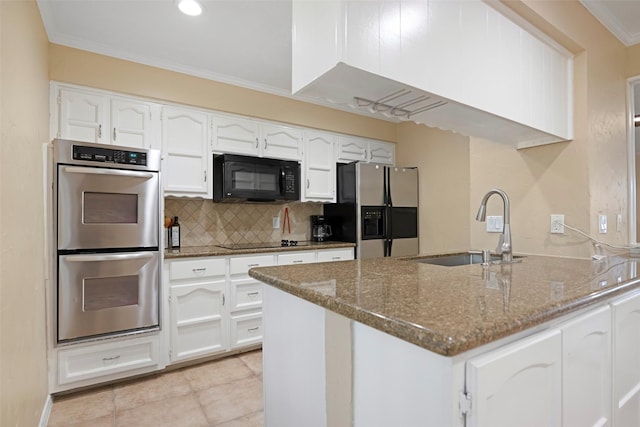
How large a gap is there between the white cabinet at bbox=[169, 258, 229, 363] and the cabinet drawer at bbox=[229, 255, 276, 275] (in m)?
0.07

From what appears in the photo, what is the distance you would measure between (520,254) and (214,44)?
2.65 m

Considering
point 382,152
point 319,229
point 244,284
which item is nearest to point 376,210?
point 319,229

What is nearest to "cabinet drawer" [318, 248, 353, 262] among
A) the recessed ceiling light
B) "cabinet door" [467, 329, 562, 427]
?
the recessed ceiling light

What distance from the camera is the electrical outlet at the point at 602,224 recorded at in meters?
2.02

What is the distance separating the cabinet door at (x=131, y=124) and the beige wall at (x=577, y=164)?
2.57 metres

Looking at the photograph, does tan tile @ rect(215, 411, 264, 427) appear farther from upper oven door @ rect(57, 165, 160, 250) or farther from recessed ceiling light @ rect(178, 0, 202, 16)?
recessed ceiling light @ rect(178, 0, 202, 16)

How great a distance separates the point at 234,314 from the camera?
2820 millimetres

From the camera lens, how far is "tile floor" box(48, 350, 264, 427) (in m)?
1.94

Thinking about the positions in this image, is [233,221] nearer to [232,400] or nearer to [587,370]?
[232,400]

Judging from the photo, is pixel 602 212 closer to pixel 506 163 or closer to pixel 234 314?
pixel 506 163

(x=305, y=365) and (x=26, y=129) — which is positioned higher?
(x=26, y=129)

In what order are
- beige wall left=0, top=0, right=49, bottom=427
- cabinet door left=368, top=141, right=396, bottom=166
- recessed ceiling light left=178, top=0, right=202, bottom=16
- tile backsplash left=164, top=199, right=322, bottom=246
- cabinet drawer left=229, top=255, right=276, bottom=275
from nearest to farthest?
beige wall left=0, top=0, right=49, bottom=427, recessed ceiling light left=178, top=0, right=202, bottom=16, cabinet drawer left=229, top=255, right=276, bottom=275, tile backsplash left=164, top=199, right=322, bottom=246, cabinet door left=368, top=141, right=396, bottom=166

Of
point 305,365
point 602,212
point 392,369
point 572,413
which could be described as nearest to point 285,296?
point 305,365

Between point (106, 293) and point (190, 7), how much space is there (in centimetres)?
194
